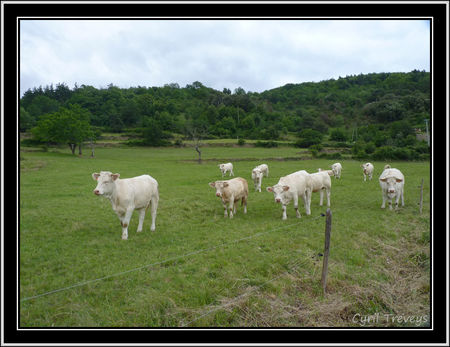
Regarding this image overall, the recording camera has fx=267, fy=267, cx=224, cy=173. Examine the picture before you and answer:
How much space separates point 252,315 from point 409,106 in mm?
87182

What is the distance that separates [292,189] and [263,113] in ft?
341

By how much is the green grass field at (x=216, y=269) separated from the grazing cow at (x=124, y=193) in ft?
2.47

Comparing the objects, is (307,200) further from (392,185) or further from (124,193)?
(124,193)

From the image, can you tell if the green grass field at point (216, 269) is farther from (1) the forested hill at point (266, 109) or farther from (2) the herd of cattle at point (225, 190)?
(1) the forested hill at point (266, 109)

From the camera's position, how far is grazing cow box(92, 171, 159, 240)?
24.2ft

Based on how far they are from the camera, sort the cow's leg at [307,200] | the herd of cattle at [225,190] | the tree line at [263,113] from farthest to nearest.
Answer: the tree line at [263,113]
the cow's leg at [307,200]
the herd of cattle at [225,190]

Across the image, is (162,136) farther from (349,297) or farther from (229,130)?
(349,297)

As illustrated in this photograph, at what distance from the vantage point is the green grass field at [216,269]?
4375 millimetres

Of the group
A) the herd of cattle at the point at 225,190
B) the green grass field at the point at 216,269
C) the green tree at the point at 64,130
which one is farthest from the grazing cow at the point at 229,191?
the green tree at the point at 64,130

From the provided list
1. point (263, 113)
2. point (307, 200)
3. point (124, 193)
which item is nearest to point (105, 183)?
point (124, 193)

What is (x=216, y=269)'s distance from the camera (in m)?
5.95

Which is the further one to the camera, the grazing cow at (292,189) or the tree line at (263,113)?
the tree line at (263,113)

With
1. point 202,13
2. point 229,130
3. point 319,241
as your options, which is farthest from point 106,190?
point 229,130

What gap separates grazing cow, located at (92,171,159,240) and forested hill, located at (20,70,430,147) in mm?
57232
